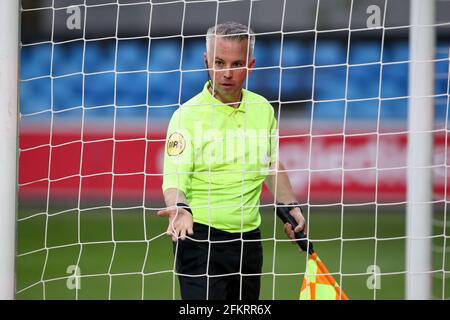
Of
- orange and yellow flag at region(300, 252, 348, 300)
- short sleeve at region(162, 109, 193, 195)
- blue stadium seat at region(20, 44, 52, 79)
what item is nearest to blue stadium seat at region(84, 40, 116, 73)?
blue stadium seat at region(20, 44, 52, 79)

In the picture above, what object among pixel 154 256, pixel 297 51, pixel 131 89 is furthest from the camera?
pixel 297 51

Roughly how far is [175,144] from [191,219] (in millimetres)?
300

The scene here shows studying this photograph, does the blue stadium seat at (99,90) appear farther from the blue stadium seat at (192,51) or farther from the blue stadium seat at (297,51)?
the blue stadium seat at (297,51)

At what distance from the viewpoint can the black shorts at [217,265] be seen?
9.96 feet

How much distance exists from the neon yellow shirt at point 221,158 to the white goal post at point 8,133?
0.56m

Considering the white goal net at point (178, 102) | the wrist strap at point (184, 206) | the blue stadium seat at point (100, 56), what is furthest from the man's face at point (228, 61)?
the blue stadium seat at point (100, 56)

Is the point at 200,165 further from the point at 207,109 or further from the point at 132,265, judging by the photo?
the point at 132,265

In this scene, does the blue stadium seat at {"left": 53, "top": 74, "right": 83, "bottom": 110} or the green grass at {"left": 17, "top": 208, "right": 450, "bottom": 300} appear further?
the blue stadium seat at {"left": 53, "top": 74, "right": 83, "bottom": 110}

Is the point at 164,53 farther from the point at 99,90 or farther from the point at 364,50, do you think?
the point at 364,50

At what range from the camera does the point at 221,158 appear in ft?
10.2

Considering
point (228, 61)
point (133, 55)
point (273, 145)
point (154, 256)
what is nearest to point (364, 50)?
point (133, 55)

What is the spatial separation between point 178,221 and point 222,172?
13.0 inches

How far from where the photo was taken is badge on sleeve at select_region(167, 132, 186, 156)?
3.01m

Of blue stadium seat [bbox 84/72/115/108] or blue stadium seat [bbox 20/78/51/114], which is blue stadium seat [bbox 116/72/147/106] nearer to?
blue stadium seat [bbox 84/72/115/108]
